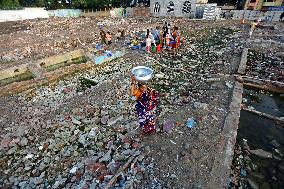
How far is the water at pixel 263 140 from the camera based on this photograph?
615 cm

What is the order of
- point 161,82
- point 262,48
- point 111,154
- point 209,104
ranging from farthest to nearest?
point 262,48
point 161,82
point 209,104
point 111,154

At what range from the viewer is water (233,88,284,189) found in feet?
20.2

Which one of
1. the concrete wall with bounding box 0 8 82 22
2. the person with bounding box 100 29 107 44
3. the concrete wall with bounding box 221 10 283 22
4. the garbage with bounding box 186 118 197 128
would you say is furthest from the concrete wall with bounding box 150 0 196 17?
the garbage with bounding box 186 118 197 128

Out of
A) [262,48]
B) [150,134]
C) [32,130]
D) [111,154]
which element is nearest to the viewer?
[111,154]

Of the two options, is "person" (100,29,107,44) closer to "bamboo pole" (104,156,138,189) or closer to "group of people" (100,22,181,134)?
"group of people" (100,22,181,134)

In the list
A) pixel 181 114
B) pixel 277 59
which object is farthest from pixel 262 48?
pixel 181 114

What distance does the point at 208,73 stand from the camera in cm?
1103

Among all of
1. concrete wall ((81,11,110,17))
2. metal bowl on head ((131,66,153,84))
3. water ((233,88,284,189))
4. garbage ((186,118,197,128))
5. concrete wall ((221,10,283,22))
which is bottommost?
water ((233,88,284,189))

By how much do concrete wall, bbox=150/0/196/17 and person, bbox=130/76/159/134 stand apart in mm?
20231

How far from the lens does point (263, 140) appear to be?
7.41 metres

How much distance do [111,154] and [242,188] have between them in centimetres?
345

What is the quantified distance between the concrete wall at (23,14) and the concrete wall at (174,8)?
11.4 metres

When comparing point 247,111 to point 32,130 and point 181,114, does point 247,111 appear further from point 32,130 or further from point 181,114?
point 32,130

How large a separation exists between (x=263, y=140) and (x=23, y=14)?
2393cm
